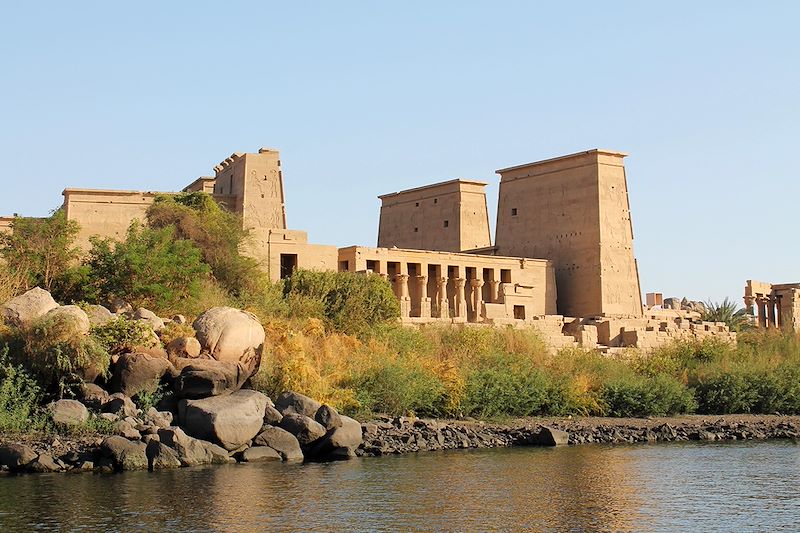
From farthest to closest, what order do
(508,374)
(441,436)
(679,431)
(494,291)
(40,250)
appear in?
1. (494,291)
2. (508,374)
3. (40,250)
4. (679,431)
5. (441,436)

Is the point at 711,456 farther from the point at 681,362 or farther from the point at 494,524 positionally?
the point at 681,362

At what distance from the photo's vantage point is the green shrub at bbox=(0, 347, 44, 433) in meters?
18.5

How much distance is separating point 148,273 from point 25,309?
476 centimetres

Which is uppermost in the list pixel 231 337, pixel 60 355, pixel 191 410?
pixel 231 337

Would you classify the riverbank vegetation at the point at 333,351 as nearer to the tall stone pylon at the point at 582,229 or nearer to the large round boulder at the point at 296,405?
the large round boulder at the point at 296,405

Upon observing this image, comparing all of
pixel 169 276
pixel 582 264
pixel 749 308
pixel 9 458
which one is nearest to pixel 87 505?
pixel 9 458

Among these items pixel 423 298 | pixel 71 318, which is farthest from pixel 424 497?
pixel 423 298

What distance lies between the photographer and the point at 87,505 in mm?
13875

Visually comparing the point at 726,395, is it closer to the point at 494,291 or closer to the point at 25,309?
the point at 494,291

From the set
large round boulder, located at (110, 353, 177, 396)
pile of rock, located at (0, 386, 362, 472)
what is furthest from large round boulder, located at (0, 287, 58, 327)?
pile of rock, located at (0, 386, 362, 472)

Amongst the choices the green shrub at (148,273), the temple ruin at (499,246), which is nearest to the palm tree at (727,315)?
the temple ruin at (499,246)

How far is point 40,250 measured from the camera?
25.6 metres

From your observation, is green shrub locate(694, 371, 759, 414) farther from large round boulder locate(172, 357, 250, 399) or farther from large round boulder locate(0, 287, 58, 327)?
large round boulder locate(0, 287, 58, 327)

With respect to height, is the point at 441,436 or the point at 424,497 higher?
the point at 441,436
